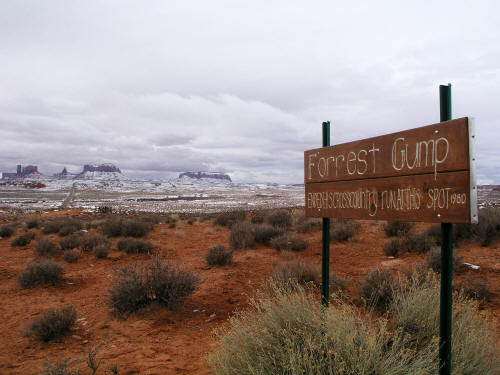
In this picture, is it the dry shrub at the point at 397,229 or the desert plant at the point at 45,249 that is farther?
the dry shrub at the point at 397,229

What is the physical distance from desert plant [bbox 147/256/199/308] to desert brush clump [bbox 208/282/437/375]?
2.90m

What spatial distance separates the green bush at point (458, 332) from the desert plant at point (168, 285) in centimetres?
397

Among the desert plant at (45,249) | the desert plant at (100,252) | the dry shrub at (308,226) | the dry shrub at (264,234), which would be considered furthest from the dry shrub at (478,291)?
the desert plant at (45,249)

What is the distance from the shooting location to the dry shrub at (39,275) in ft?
28.2

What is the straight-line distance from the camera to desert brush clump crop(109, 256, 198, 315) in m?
6.42

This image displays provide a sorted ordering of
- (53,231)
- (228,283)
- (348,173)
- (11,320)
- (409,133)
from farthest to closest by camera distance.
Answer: (53,231) → (228,283) → (11,320) → (348,173) → (409,133)

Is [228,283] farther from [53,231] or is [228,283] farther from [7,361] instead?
[53,231]

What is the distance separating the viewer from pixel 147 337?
536cm

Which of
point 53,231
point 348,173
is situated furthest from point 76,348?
point 53,231

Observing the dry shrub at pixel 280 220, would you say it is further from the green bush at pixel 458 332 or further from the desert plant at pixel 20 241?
the green bush at pixel 458 332

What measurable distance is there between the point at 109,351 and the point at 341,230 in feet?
33.3

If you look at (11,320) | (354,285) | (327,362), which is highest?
(327,362)

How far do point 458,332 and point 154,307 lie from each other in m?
4.98

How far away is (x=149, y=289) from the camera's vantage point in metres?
6.54
